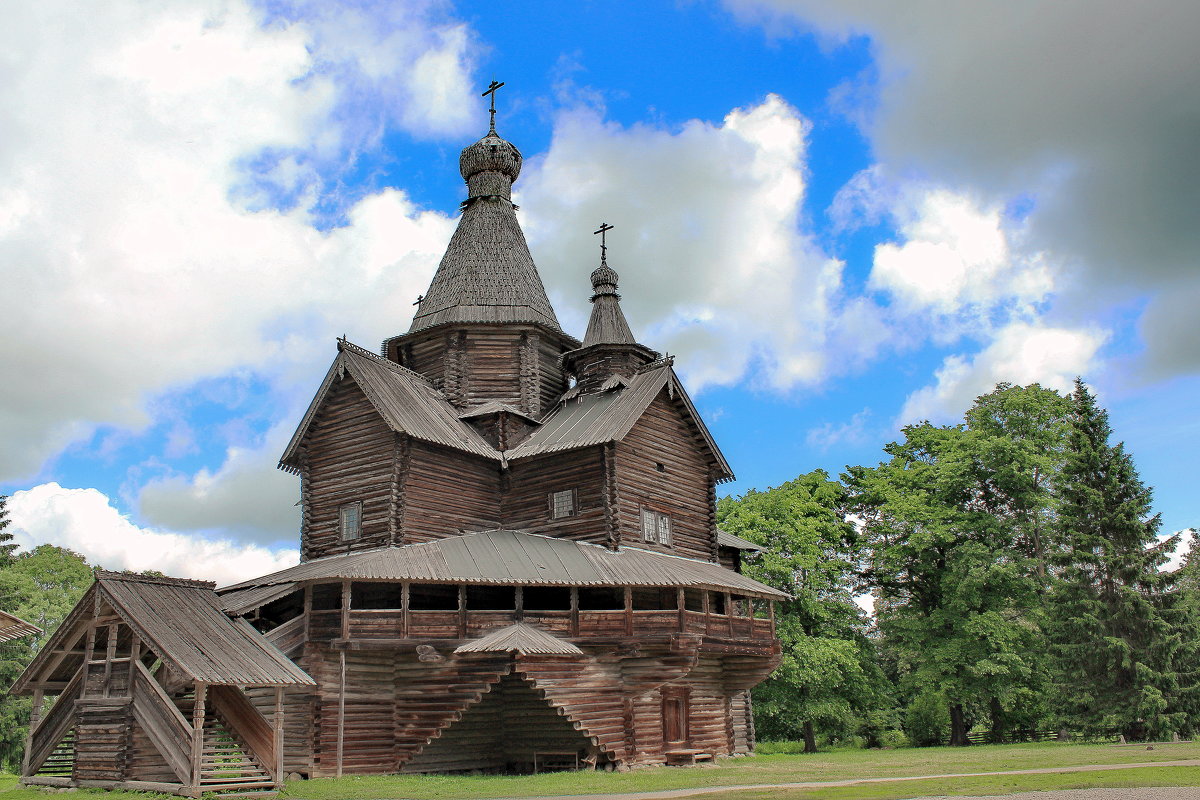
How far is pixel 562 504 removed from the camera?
3059cm

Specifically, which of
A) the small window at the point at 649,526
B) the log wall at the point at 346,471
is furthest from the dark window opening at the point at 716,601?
the log wall at the point at 346,471

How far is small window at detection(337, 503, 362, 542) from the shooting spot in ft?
96.2

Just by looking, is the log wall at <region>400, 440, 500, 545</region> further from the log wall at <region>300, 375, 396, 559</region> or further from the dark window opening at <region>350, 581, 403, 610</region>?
the dark window opening at <region>350, 581, 403, 610</region>

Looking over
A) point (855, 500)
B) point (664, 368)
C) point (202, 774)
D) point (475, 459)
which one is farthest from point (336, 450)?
point (855, 500)

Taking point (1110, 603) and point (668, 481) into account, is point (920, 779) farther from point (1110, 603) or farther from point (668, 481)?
point (1110, 603)

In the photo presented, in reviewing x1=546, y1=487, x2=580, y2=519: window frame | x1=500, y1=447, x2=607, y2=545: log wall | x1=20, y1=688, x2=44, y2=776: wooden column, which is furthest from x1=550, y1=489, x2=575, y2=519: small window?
x1=20, y1=688, x2=44, y2=776: wooden column

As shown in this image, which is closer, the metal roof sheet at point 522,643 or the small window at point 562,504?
the metal roof sheet at point 522,643

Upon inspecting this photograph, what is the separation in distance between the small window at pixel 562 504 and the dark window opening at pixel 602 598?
2.52 metres

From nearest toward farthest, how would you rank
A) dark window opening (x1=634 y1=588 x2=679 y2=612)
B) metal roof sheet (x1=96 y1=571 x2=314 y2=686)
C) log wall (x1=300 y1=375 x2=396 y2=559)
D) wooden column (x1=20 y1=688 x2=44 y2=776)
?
1. metal roof sheet (x1=96 y1=571 x2=314 y2=686)
2. wooden column (x1=20 y1=688 x2=44 y2=776)
3. log wall (x1=300 y1=375 x2=396 y2=559)
4. dark window opening (x1=634 y1=588 x2=679 y2=612)

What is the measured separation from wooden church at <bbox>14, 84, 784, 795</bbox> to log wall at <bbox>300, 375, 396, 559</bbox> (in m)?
0.07

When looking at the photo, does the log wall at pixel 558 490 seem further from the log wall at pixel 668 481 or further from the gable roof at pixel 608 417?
the log wall at pixel 668 481

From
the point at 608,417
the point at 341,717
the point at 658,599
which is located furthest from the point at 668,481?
the point at 341,717

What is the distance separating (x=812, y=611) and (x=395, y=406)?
68.3ft

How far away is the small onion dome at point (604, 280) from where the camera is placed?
1494 inches
